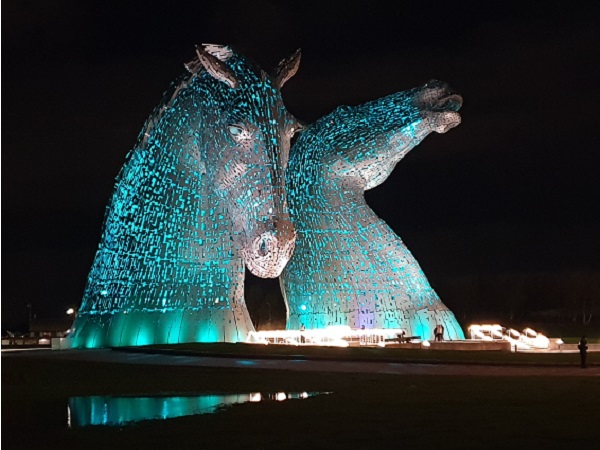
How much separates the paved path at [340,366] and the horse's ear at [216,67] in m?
6.08

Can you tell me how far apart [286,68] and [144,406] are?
38.3 ft

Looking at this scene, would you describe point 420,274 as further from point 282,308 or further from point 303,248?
point 282,308

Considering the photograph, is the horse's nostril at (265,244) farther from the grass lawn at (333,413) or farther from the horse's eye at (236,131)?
the grass lawn at (333,413)

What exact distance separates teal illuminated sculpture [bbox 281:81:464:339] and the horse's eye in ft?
20.0

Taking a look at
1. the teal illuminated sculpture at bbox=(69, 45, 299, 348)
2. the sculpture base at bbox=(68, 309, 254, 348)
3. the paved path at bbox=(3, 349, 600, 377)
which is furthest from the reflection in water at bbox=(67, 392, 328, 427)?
the sculpture base at bbox=(68, 309, 254, 348)

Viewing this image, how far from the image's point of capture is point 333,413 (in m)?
11.2

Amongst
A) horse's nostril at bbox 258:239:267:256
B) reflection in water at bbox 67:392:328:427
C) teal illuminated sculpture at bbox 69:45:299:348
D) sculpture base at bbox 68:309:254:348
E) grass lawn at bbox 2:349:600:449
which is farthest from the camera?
sculpture base at bbox 68:309:254:348

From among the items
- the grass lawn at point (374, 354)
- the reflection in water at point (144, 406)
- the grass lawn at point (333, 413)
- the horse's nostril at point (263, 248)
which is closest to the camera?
the grass lawn at point (333, 413)

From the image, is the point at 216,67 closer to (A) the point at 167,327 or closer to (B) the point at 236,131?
(B) the point at 236,131

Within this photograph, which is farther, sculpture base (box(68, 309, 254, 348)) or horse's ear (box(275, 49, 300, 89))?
sculpture base (box(68, 309, 254, 348))

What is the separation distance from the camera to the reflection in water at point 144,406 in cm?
1102

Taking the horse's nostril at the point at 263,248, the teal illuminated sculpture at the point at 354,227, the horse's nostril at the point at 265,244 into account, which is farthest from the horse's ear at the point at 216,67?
the teal illuminated sculpture at the point at 354,227

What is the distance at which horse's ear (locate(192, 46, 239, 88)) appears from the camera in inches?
818

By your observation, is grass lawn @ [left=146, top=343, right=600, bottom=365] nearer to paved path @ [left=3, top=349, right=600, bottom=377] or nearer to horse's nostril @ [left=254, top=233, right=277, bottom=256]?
paved path @ [left=3, top=349, right=600, bottom=377]
